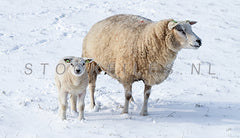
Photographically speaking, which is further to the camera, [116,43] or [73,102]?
[116,43]

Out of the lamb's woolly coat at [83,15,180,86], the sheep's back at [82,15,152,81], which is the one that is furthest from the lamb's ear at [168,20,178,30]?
the sheep's back at [82,15,152,81]

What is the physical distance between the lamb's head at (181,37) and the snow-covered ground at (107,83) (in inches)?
62.4

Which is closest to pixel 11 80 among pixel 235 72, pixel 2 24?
pixel 2 24

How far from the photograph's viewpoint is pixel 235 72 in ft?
34.4

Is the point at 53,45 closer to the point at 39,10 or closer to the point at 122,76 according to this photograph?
the point at 39,10

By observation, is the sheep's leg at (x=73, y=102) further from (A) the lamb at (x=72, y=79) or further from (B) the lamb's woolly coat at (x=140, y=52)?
(B) the lamb's woolly coat at (x=140, y=52)

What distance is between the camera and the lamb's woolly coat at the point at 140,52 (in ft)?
18.5

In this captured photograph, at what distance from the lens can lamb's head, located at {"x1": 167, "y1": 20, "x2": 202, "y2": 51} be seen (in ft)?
17.4

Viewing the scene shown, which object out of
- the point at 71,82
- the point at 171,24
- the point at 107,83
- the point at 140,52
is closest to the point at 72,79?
the point at 71,82

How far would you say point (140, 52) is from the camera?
18.9ft

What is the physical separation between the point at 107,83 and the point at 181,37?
141 inches

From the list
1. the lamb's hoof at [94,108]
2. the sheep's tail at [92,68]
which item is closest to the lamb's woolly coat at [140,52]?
the sheep's tail at [92,68]

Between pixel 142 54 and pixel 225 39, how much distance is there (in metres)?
9.69

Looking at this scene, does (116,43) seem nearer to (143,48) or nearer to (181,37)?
(143,48)
